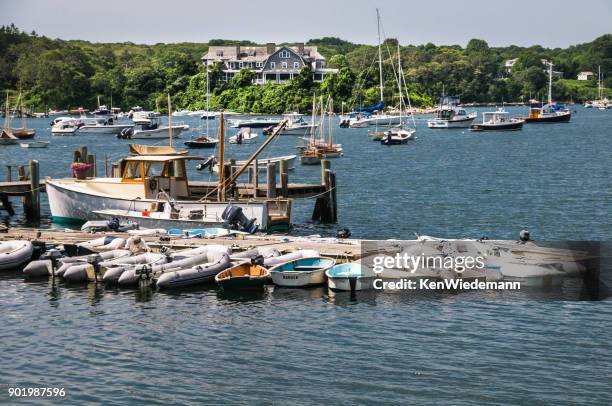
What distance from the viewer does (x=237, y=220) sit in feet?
133

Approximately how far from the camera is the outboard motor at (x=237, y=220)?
1588 inches

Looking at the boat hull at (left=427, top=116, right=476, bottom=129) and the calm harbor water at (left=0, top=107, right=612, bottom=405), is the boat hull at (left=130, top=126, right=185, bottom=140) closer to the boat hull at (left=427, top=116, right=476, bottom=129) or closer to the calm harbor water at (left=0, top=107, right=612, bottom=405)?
the boat hull at (left=427, top=116, right=476, bottom=129)

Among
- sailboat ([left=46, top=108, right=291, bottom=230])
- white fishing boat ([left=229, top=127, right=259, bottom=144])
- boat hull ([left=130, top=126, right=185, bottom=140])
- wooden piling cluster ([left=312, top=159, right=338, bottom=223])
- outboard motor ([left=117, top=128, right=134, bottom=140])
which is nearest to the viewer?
sailboat ([left=46, top=108, right=291, bottom=230])

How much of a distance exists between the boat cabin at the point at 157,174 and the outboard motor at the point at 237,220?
4.32 meters

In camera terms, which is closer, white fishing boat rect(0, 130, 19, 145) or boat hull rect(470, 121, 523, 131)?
white fishing boat rect(0, 130, 19, 145)

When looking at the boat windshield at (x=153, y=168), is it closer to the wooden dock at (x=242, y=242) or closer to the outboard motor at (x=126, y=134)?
the wooden dock at (x=242, y=242)

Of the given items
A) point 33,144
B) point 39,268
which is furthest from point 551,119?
point 39,268

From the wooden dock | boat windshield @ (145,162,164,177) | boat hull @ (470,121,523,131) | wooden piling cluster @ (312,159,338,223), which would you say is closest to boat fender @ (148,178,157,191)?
boat windshield @ (145,162,164,177)

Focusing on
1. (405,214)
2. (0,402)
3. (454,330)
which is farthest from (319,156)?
(0,402)

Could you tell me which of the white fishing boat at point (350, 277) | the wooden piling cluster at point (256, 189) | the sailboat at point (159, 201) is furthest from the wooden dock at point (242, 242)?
the wooden piling cluster at point (256, 189)

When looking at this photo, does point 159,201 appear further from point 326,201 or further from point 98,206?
point 326,201

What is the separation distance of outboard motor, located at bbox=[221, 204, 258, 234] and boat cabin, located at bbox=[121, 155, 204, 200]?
14.2ft

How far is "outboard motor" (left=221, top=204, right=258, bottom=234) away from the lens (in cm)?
4034

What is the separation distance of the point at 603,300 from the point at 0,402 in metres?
19.4
